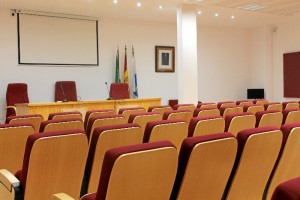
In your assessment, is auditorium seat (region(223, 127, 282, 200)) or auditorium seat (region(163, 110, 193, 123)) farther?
auditorium seat (region(163, 110, 193, 123))

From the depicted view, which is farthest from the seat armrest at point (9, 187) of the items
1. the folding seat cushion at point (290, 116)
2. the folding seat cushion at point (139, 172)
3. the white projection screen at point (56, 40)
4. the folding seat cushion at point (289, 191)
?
the white projection screen at point (56, 40)

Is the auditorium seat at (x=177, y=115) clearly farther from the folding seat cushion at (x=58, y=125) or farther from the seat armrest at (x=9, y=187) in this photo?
the seat armrest at (x=9, y=187)

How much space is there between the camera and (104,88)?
10.8 meters

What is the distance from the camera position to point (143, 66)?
1138 centimetres

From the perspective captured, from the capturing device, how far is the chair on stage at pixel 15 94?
891 centimetres

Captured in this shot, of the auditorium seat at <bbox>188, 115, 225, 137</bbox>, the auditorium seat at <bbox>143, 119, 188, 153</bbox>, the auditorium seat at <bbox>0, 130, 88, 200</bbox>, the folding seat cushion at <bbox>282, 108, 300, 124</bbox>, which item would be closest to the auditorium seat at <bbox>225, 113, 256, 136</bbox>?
the auditorium seat at <bbox>188, 115, 225, 137</bbox>

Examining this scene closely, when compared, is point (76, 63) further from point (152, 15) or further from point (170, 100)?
point (170, 100)

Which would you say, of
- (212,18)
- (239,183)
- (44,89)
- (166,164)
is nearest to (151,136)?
(239,183)

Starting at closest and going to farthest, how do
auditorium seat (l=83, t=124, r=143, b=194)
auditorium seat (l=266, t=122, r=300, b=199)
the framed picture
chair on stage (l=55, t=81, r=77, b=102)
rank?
auditorium seat (l=266, t=122, r=300, b=199)
auditorium seat (l=83, t=124, r=143, b=194)
chair on stage (l=55, t=81, r=77, b=102)
the framed picture

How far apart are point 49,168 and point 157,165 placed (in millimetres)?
957

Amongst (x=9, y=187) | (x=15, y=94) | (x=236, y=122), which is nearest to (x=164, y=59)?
(x=15, y=94)

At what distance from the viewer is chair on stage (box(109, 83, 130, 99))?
10.2m

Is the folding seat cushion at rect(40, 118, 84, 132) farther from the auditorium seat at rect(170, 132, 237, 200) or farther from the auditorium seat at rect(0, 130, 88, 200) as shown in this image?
the auditorium seat at rect(170, 132, 237, 200)

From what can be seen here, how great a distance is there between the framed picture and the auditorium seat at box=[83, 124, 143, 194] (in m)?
8.97
